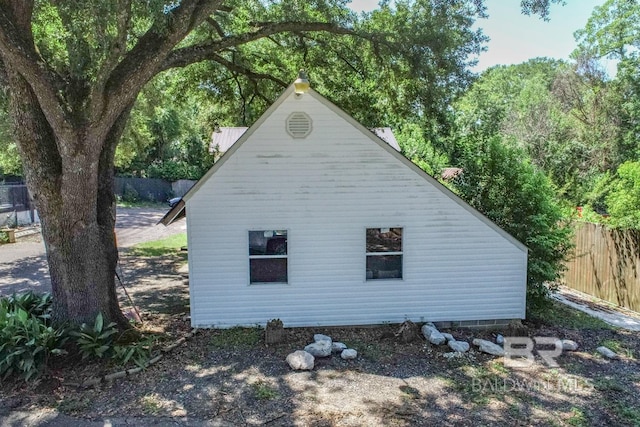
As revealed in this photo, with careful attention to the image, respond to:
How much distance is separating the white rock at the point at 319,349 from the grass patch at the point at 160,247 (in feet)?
37.1

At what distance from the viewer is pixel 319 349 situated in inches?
292

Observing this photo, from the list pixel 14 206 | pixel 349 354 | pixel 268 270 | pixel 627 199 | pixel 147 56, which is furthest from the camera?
pixel 14 206

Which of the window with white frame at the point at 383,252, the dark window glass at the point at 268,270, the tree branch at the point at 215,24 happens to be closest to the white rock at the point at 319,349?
the dark window glass at the point at 268,270

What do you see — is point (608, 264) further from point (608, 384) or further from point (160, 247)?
point (160, 247)

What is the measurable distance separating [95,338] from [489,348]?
6542 mm

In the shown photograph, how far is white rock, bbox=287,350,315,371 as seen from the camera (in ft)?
22.5

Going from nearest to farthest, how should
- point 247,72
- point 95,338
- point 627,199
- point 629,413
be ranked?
point 629,413, point 95,338, point 627,199, point 247,72

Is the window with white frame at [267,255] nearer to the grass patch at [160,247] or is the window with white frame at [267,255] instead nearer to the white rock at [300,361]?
the white rock at [300,361]

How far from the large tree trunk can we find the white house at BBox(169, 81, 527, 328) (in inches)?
65.6

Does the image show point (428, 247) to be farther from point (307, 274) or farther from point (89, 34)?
point (89, 34)

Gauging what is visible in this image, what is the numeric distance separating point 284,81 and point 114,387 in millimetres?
9432

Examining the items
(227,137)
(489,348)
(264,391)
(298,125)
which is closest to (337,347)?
(264,391)

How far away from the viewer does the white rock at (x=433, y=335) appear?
7.97m

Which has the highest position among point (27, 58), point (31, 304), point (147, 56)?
point (147, 56)
